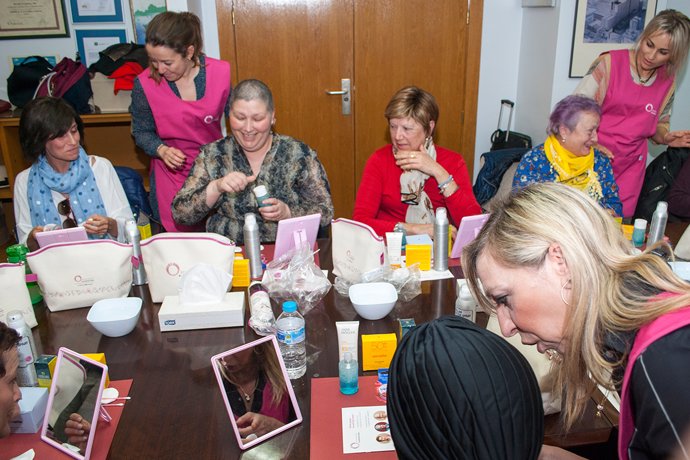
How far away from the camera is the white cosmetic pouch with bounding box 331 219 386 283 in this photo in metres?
1.96

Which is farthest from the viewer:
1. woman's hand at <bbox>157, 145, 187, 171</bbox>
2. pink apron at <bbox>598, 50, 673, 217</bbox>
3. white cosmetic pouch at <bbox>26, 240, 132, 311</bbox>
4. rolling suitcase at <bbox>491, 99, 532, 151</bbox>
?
rolling suitcase at <bbox>491, 99, 532, 151</bbox>

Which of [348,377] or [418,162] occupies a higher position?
[418,162]

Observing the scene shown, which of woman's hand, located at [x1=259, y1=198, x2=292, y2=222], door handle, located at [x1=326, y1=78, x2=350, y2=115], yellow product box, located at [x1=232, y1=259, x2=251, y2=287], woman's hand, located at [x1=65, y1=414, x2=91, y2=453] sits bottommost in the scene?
woman's hand, located at [x1=65, y1=414, x2=91, y2=453]

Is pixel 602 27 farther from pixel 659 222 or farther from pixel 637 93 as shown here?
pixel 659 222

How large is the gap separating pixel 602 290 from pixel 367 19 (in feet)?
11.4

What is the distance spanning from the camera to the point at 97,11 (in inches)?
158

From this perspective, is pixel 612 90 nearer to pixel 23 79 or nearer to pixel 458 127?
pixel 458 127

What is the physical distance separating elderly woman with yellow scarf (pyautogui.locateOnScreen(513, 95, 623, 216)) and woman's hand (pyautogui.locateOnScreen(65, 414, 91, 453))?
7.36 feet

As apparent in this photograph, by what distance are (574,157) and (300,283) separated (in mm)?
1678

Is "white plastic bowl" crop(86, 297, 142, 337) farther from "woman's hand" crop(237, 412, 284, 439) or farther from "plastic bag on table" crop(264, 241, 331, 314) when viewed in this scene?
"woman's hand" crop(237, 412, 284, 439)

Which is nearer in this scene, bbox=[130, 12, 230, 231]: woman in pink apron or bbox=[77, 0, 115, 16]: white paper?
bbox=[130, 12, 230, 231]: woman in pink apron

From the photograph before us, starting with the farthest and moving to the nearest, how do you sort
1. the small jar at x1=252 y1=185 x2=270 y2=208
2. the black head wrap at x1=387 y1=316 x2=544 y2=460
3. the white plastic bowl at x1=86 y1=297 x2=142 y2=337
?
the small jar at x1=252 y1=185 x2=270 y2=208, the white plastic bowl at x1=86 y1=297 x2=142 y2=337, the black head wrap at x1=387 y1=316 x2=544 y2=460

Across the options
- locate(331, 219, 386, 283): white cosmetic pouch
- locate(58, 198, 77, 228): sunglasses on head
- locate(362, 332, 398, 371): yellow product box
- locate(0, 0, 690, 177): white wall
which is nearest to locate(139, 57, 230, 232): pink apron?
locate(58, 198, 77, 228): sunglasses on head

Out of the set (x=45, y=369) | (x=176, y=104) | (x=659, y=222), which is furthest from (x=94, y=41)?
(x=659, y=222)
